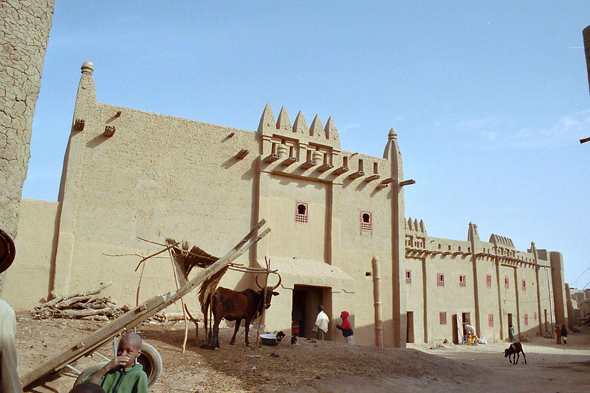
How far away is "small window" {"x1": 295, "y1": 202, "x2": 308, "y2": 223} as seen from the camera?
1694cm

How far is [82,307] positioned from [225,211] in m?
5.16

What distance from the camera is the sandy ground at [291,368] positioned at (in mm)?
7891

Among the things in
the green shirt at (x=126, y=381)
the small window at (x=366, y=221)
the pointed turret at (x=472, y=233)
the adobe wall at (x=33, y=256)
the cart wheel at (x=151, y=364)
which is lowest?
the cart wheel at (x=151, y=364)

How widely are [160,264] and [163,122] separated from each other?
4517 mm

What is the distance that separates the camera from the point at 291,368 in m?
9.20

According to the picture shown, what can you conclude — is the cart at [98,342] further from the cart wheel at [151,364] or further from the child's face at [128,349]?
the child's face at [128,349]

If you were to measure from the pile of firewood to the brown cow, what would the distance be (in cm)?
349

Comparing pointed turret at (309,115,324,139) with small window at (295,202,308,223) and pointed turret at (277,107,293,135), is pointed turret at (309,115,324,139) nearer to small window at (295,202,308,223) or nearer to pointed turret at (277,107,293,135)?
pointed turret at (277,107,293,135)

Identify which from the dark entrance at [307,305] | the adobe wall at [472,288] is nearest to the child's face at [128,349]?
the dark entrance at [307,305]

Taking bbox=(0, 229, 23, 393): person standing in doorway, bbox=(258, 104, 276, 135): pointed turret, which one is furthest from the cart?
bbox=(258, 104, 276, 135): pointed turret

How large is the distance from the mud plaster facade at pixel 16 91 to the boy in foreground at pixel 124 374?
112 inches

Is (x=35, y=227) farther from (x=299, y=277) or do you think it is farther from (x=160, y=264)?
(x=299, y=277)

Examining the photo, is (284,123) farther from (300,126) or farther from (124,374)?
(124,374)

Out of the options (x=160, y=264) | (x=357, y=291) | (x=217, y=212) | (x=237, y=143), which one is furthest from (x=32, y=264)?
(x=357, y=291)
